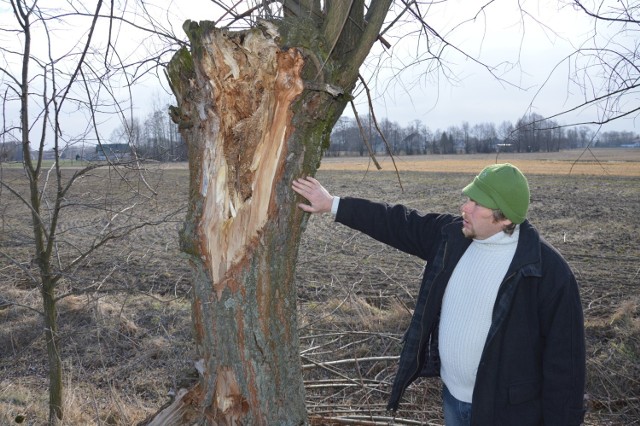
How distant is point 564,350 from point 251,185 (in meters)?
1.51

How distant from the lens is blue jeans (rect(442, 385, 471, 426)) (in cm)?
263

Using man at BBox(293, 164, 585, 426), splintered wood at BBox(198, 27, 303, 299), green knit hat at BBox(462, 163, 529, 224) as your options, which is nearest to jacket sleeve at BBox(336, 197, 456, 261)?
man at BBox(293, 164, 585, 426)

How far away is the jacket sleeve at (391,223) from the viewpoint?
2863mm

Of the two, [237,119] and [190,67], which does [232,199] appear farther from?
[190,67]

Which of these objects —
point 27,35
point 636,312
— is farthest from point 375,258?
point 27,35

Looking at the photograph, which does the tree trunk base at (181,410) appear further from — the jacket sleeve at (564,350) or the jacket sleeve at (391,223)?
the jacket sleeve at (564,350)

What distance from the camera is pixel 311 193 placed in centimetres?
255

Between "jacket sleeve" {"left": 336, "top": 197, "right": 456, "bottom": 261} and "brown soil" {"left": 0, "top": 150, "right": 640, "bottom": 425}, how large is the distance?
55 centimetres

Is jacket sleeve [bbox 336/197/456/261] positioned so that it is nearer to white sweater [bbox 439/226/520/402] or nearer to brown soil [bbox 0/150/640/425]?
white sweater [bbox 439/226/520/402]

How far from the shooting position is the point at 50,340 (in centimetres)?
414

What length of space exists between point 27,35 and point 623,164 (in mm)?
44490

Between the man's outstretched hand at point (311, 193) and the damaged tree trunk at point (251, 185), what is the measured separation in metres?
0.03

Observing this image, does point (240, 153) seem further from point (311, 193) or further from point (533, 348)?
point (533, 348)

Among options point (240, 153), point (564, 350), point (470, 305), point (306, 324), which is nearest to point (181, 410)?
point (240, 153)
